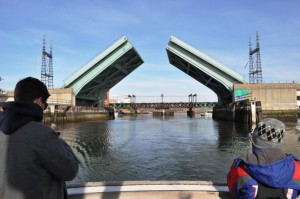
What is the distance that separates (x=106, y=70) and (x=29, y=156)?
35929mm

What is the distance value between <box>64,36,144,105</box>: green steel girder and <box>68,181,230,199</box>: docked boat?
29.4 m

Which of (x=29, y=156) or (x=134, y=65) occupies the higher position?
(x=134, y=65)

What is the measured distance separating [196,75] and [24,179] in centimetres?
3807

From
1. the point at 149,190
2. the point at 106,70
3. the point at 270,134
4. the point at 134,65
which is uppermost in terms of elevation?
the point at 134,65

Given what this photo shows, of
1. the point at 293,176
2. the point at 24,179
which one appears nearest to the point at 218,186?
the point at 293,176

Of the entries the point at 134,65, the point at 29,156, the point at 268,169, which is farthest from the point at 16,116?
the point at 134,65

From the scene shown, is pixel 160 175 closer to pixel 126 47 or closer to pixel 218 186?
pixel 218 186

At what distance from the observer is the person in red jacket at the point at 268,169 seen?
1.69 meters

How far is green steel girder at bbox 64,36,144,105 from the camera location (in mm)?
32812

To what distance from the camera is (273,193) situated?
5.64 ft

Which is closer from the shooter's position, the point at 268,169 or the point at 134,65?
the point at 268,169

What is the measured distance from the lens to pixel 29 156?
5.19 ft

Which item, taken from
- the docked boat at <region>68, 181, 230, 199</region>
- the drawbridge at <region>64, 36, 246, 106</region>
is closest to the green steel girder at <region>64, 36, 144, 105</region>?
the drawbridge at <region>64, 36, 246, 106</region>

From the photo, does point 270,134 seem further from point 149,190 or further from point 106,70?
point 106,70
